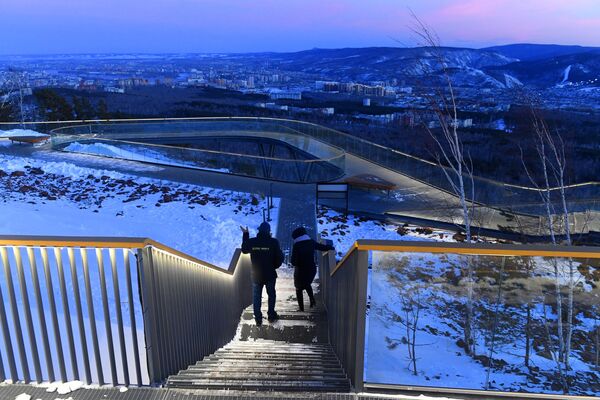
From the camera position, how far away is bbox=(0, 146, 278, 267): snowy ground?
13665 mm

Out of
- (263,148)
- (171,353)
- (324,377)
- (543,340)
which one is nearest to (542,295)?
(543,340)

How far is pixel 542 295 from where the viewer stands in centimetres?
295

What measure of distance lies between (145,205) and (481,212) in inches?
488

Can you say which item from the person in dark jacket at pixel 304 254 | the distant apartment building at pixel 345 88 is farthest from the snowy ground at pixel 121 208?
the distant apartment building at pixel 345 88

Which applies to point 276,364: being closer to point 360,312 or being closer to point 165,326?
point 165,326

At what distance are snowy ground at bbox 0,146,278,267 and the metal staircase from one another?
6.58m

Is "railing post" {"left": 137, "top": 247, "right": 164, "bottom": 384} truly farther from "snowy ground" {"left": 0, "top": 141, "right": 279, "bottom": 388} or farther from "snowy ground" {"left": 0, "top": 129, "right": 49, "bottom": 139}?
"snowy ground" {"left": 0, "top": 129, "right": 49, "bottom": 139}

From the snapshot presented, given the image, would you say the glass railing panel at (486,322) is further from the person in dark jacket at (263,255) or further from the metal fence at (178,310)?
the person in dark jacket at (263,255)

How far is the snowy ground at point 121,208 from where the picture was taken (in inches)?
538

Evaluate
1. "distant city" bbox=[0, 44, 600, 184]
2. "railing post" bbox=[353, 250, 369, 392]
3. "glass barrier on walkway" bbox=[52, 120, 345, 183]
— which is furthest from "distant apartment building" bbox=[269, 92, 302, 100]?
"railing post" bbox=[353, 250, 369, 392]

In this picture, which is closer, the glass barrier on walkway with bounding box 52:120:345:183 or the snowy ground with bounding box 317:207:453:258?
the snowy ground with bounding box 317:207:453:258

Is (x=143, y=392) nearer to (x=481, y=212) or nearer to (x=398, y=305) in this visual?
(x=398, y=305)

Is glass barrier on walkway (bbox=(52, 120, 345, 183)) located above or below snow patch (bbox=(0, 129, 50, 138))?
below

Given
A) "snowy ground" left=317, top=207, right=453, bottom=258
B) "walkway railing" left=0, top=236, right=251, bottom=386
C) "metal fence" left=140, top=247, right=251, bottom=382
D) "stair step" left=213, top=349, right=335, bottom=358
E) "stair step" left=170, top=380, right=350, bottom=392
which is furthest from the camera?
"snowy ground" left=317, top=207, right=453, bottom=258
